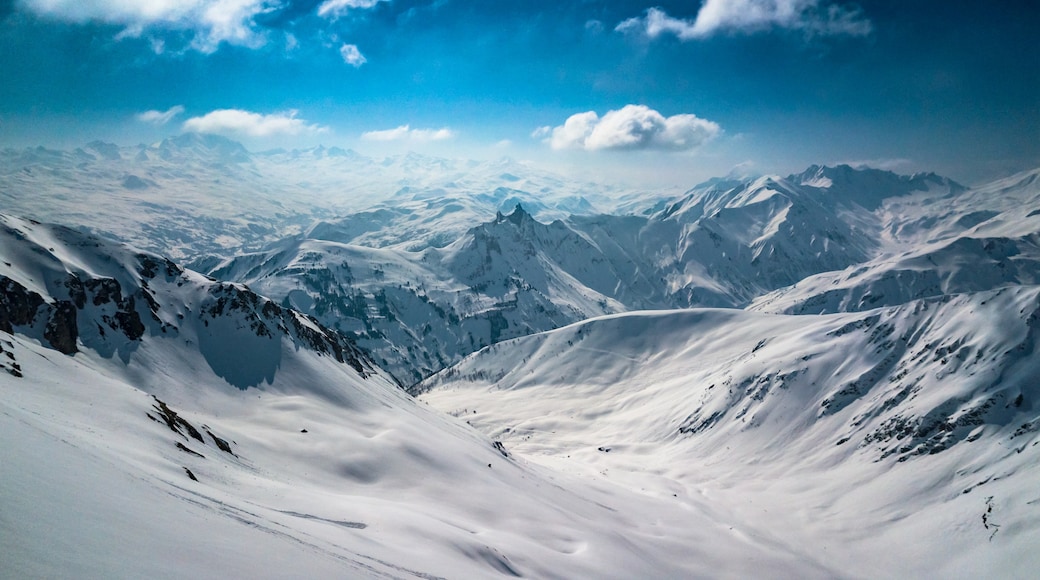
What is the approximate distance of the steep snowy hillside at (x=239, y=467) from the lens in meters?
22.0

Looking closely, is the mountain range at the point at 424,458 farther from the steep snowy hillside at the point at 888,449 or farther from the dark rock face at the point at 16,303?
the steep snowy hillside at the point at 888,449

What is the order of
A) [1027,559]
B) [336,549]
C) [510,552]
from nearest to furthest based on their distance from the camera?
1. [336,549]
2. [510,552]
3. [1027,559]

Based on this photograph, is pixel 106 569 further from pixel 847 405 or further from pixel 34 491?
pixel 847 405

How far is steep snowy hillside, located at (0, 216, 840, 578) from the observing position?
72.3 feet

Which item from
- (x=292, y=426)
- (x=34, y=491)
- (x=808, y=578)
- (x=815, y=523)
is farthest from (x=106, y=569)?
(x=815, y=523)

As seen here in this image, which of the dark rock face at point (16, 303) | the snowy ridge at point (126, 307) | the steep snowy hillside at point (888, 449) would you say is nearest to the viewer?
the dark rock face at point (16, 303)

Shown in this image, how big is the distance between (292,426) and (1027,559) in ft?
410

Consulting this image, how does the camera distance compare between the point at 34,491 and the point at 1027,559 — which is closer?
the point at 34,491

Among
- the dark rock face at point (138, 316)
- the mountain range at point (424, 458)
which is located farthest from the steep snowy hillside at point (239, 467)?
the dark rock face at point (138, 316)

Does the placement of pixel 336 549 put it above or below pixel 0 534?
below

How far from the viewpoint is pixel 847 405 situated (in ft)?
547

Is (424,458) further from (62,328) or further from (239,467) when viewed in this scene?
(62,328)

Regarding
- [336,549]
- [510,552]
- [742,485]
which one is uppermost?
[336,549]

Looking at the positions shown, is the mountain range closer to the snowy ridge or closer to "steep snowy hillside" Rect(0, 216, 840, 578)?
"steep snowy hillside" Rect(0, 216, 840, 578)
